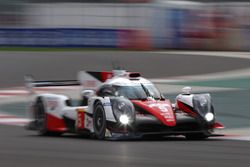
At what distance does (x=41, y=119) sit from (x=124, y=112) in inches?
93.6

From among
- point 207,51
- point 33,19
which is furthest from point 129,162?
point 33,19

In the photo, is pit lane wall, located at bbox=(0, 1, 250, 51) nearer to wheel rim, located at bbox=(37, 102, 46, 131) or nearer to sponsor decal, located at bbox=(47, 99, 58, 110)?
wheel rim, located at bbox=(37, 102, 46, 131)

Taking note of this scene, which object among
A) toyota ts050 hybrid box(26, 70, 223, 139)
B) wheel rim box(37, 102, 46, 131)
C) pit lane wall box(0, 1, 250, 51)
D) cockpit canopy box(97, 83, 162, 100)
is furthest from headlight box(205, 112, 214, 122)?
pit lane wall box(0, 1, 250, 51)

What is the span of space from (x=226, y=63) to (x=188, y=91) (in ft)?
50.0

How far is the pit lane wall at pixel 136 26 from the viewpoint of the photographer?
3353 cm

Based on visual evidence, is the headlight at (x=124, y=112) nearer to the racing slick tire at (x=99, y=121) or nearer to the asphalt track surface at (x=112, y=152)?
the racing slick tire at (x=99, y=121)

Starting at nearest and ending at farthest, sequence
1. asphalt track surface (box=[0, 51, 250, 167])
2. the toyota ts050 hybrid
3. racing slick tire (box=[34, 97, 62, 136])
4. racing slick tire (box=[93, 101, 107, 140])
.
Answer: asphalt track surface (box=[0, 51, 250, 167]), the toyota ts050 hybrid, racing slick tire (box=[93, 101, 107, 140]), racing slick tire (box=[34, 97, 62, 136])

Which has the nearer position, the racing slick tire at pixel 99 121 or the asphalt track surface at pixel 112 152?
the asphalt track surface at pixel 112 152

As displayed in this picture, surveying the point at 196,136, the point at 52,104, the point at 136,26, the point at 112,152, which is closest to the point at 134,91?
the point at 196,136

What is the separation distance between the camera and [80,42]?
117ft

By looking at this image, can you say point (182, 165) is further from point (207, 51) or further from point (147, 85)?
point (207, 51)

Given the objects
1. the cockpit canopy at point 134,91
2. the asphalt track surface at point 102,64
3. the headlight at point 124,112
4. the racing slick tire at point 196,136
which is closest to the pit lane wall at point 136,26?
the asphalt track surface at point 102,64

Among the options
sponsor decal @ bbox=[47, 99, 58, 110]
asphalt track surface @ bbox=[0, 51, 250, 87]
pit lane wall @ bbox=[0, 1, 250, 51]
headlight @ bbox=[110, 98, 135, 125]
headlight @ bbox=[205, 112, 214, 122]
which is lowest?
headlight @ bbox=[205, 112, 214, 122]

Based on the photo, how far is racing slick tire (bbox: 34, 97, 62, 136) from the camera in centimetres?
1293
